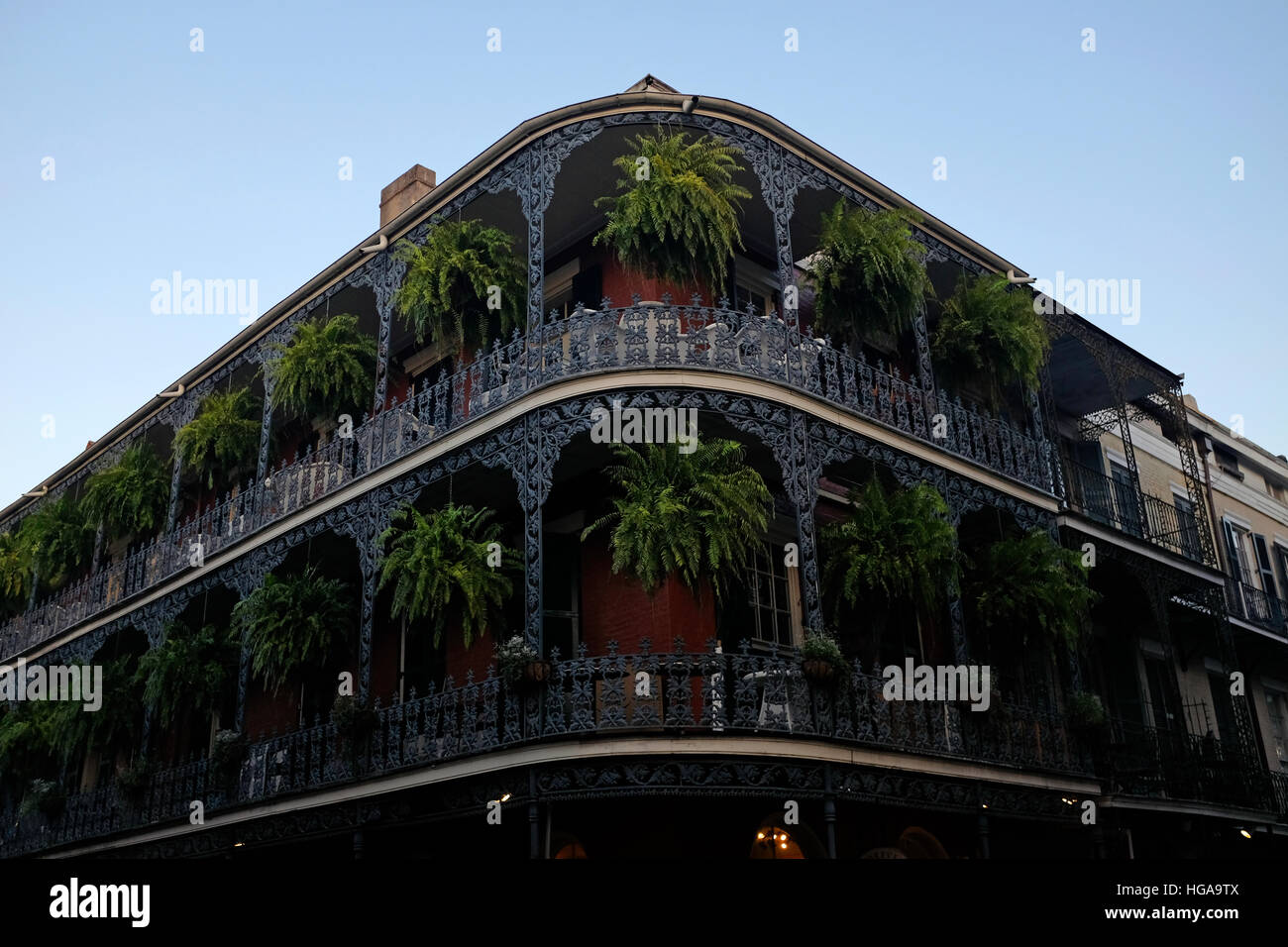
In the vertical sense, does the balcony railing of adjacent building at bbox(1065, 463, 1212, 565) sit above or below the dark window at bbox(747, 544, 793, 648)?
above

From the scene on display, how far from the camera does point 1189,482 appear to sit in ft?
72.3

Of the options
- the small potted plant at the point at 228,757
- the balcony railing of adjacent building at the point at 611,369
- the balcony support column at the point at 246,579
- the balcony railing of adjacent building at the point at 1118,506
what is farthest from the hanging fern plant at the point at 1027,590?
the small potted plant at the point at 228,757

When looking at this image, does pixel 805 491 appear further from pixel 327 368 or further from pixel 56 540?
pixel 56 540

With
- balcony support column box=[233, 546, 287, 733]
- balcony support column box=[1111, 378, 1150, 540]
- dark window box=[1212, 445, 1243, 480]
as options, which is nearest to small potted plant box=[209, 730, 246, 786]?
balcony support column box=[233, 546, 287, 733]

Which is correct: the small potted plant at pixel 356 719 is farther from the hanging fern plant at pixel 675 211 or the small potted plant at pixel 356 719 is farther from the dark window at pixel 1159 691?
the dark window at pixel 1159 691

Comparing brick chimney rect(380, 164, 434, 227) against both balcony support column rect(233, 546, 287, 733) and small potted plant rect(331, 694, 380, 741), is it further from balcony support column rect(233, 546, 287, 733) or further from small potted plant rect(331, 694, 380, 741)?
small potted plant rect(331, 694, 380, 741)

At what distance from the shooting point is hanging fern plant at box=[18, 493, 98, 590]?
21047 millimetres

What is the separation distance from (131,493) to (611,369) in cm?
1117

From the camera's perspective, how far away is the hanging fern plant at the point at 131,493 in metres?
19.2

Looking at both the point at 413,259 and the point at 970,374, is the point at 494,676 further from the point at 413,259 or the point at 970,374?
the point at 970,374

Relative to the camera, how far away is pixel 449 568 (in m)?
11.8

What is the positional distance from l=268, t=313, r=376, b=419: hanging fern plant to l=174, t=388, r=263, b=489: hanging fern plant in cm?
185

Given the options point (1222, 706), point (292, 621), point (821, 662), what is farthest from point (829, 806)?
point (1222, 706)

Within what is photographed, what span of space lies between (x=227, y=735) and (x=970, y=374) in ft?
33.9
